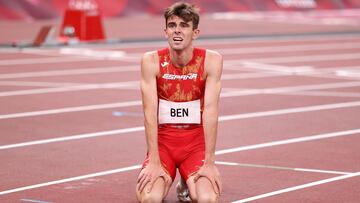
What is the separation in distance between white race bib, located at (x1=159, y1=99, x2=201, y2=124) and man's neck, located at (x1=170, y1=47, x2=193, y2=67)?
11.5 inches

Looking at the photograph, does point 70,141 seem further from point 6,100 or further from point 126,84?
point 126,84

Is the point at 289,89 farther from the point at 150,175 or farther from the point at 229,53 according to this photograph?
the point at 150,175

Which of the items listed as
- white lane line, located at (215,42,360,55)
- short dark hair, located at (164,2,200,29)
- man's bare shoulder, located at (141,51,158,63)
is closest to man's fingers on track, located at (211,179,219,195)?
man's bare shoulder, located at (141,51,158,63)

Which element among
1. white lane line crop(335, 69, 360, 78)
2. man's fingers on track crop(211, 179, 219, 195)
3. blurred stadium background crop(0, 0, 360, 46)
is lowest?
blurred stadium background crop(0, 0, 360, 46)

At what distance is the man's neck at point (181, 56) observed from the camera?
6844 millimetres

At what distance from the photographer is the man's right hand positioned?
667 centimetres

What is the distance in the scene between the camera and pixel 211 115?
677 cm

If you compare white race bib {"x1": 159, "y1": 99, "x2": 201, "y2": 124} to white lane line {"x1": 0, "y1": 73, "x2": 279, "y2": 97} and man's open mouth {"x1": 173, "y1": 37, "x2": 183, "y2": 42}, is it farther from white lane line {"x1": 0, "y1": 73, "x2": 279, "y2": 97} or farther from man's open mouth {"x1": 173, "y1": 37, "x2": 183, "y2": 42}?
white lane line {"x1": 0, "y1": 73, "x2": 279, "y2": 97}

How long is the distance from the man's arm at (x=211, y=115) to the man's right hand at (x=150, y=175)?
Answer: 27 cm

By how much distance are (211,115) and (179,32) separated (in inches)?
24.9

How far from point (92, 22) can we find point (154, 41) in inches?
59.8

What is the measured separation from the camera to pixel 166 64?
6.91 meters

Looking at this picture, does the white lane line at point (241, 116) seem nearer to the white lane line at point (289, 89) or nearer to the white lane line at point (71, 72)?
the white lane line at point (289, 89)

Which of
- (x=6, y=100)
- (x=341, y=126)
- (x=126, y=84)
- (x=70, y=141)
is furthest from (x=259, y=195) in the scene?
(x=126, y=84)
